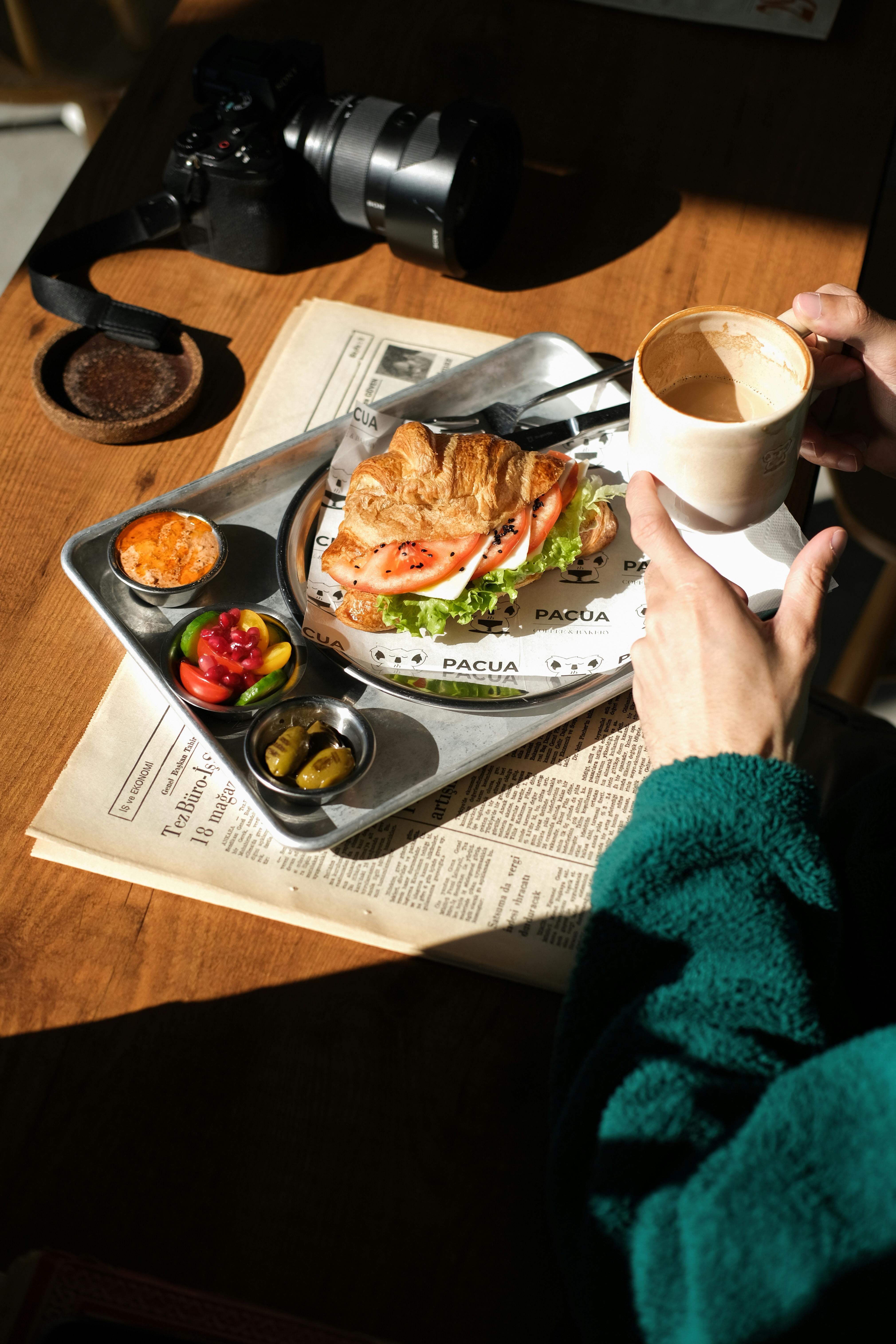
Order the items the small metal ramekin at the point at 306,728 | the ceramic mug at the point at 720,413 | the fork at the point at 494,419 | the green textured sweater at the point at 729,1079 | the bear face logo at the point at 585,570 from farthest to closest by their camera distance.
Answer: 1. the fork at the point at 494,419
2. the bear face logo at the point at 585,570
3. the small metal ramekin at the point at 306,728
4. the ceramic mug at the point at 720,413
5. the green textured sweater at the point at 729,1079

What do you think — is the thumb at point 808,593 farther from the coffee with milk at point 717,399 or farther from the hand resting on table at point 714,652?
the coffee with milk at point 717,399

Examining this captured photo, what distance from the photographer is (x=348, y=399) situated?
1655 millimetres

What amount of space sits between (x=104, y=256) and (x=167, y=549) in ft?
2.29

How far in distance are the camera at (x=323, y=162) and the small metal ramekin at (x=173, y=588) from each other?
636mm

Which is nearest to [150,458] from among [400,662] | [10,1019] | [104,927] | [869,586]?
[400,662]

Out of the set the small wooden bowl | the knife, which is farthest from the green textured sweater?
the small wooden bowl

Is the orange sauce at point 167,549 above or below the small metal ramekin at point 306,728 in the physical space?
above

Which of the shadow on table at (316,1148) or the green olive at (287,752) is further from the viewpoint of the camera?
the green olive at (287,752)

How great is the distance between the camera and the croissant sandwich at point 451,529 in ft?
4.44

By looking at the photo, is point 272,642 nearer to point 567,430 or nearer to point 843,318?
point 567,430

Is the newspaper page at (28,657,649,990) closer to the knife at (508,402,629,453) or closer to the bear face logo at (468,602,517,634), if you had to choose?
the bear face logo at (468,602,517,634)

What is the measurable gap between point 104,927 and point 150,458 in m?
0.79

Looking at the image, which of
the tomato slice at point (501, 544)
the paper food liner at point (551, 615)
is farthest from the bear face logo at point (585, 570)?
the tomato slice at point (501, 544)

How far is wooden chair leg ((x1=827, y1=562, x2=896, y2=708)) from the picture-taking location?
2.12 meters
